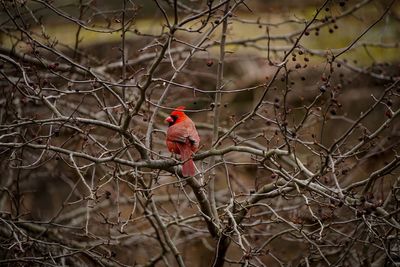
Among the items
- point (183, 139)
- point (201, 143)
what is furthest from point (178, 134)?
point (201, 143)

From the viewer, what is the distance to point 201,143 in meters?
7.75

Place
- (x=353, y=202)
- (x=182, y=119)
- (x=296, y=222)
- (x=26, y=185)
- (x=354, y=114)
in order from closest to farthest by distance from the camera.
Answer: (x=353, y=202) → (x=296, y=222) → (x=182, y=119) → (x=26, y=185) → (x=354, y=114)

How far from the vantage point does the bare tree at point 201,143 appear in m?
4.71

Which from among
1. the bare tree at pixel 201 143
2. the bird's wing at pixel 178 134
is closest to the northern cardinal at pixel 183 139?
the bird's wing at pixel 178 134

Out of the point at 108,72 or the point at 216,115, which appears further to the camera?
the point at 108,72

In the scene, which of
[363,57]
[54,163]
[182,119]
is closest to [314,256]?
[182,119]

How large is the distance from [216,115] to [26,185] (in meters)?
4.80

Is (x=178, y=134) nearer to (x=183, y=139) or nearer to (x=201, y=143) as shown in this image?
(x=183, y=139)

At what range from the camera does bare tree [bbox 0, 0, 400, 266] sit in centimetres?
471

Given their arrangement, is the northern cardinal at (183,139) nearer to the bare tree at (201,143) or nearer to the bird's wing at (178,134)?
the bird's wing at (178,134)

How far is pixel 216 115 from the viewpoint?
5.61 metres

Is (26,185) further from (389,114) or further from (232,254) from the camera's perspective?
(389,114)

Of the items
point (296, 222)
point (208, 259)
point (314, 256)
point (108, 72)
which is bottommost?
point (208, 259)

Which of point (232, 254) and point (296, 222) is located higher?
point (296, 222)
